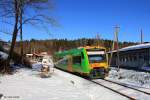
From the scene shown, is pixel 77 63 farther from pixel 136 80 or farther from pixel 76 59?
pixel 136 80

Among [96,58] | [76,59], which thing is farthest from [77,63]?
[96,58]

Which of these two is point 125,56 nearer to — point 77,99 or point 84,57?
point 84,57

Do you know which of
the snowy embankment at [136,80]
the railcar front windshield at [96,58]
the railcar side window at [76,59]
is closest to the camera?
the snowy embankment at [136,80]

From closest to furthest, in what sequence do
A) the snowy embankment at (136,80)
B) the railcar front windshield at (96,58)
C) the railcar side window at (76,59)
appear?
1. the snowy embankment at (136,80)
2. the railcar front windshield at (96,58)
3. the railcar side window at (76,59)

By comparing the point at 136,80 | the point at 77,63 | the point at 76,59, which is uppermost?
the point at 76,59

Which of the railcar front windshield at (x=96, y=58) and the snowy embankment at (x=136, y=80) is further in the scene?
the railcar front windshield at (x=96, y=58)

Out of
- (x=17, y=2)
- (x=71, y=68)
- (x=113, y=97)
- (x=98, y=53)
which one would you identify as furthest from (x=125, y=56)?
(x=113, y=97)

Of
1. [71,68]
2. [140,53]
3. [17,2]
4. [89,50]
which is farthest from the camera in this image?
[140,53]

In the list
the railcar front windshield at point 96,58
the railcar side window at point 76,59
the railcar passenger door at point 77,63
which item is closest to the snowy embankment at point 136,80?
the railcar front windshield at point 96,58

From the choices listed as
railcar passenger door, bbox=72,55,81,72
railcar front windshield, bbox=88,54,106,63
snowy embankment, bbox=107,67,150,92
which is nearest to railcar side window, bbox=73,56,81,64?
railcar passenger door, bbox=72,55,81,72

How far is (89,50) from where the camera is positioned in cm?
2956

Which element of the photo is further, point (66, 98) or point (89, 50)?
point (89, 50)

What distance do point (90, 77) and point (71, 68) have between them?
732cm

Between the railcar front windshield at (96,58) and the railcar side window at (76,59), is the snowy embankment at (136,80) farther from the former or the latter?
the railcar side window at (76,59)
